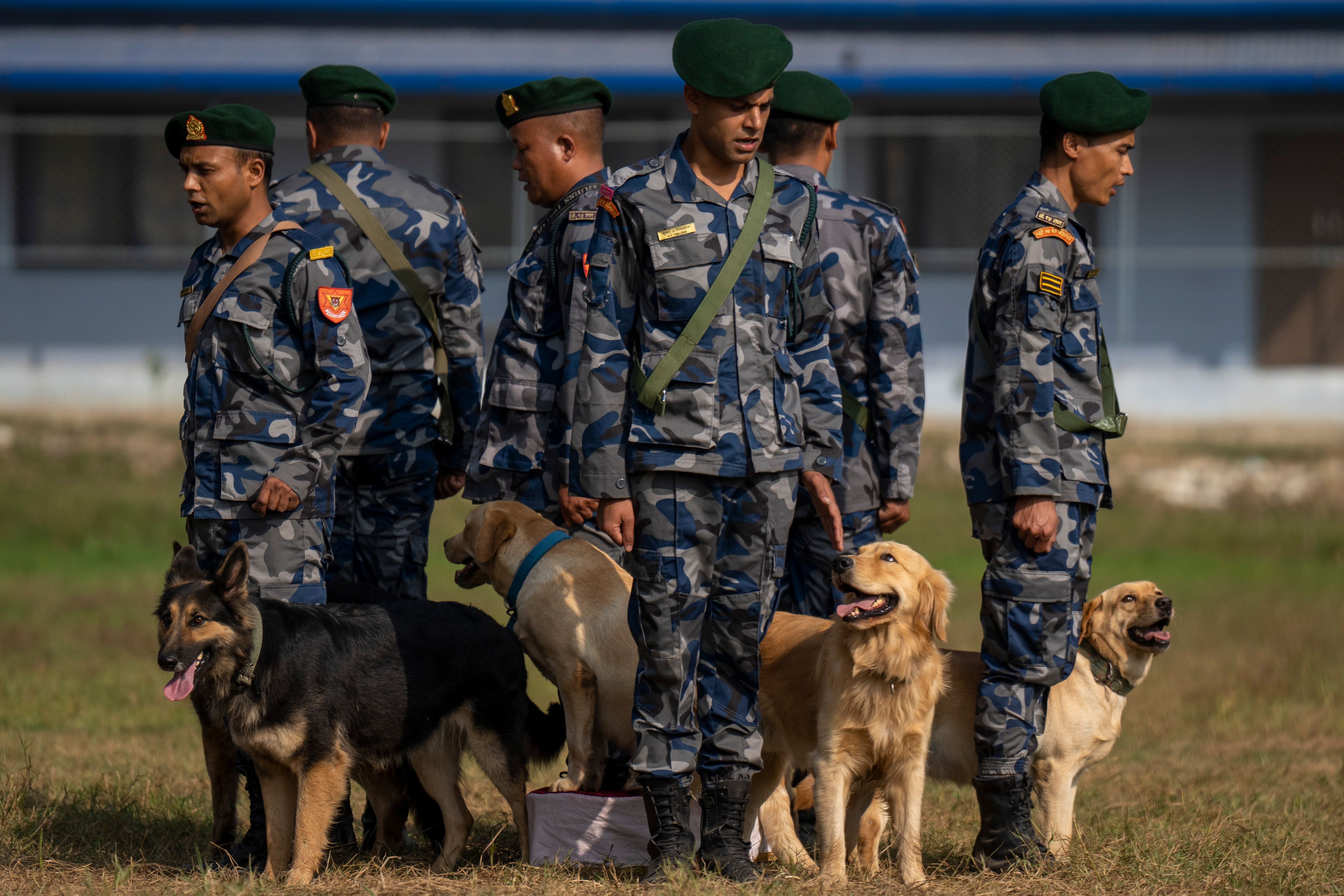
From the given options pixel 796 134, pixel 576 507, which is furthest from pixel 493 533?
pixel 796 134

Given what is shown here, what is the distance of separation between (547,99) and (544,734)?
7.87ft

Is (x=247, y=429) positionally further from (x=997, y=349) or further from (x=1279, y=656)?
(x=1279, y=656)

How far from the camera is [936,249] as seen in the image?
15812 millimetres

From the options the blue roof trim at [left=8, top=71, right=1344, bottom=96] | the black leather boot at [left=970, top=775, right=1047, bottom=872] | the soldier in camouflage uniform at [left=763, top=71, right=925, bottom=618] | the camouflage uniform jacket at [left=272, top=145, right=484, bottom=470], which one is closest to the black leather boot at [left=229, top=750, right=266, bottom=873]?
the camouflage uniform jacket at [left=272, top=145, right=484, bottom=470]

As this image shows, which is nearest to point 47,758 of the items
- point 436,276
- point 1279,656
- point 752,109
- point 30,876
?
point 30,876

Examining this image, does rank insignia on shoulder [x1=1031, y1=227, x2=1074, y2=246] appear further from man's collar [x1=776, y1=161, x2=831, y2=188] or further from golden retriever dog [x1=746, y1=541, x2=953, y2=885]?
golden retriever dog [x1=746, y1=541, x2=953, y2=885]

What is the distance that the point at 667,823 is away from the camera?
425 cm

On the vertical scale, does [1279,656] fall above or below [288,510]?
below

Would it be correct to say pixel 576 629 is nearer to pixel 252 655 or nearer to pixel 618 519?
pixel 618 519

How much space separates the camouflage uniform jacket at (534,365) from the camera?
17.0ft

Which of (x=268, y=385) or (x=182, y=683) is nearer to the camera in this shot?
(x=182, y=683)

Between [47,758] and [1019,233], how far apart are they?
4.75 meters

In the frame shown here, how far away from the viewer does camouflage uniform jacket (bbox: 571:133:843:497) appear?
4098 mm

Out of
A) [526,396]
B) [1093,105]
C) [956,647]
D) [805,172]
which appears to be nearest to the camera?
[1093,105]
